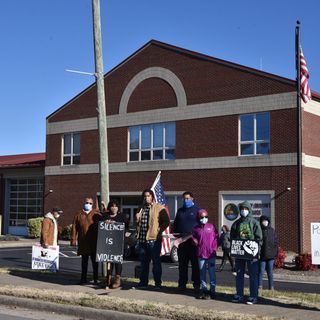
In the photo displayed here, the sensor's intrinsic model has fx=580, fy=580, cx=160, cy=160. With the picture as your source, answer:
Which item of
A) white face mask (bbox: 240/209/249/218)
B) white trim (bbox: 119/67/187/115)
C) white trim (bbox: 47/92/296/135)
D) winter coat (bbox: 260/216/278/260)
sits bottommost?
winter coat (bbox: 260/216/278/260)

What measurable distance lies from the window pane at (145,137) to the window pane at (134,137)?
39 centimetres

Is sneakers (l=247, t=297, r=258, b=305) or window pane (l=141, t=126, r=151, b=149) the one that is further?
window pane (l=141, t=126, r=151, b=149)

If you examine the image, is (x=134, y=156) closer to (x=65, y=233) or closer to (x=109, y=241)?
(x=65, y=233)

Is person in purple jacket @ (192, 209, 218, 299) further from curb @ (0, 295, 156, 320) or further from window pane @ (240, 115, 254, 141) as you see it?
window pane @ (240, 115, 254, 141)

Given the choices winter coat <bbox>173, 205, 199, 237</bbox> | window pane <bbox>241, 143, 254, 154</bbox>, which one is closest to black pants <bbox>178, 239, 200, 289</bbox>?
winter coat <bbox>173, 205, 199, 237</bbox>

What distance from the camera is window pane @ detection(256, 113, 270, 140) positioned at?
2744cm

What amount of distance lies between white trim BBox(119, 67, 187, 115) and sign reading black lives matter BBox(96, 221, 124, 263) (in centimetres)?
1988

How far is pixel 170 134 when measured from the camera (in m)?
31.2

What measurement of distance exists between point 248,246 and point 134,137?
2389 cm

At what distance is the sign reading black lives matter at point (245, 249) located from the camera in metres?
9.47

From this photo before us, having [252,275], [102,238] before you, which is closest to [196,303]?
[252,275]

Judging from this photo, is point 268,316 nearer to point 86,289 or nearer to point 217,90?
point 86,289

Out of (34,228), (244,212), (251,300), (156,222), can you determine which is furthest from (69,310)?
(34,228)

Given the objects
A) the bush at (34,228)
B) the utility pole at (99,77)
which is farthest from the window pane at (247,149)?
the utility pole at (99,77)
